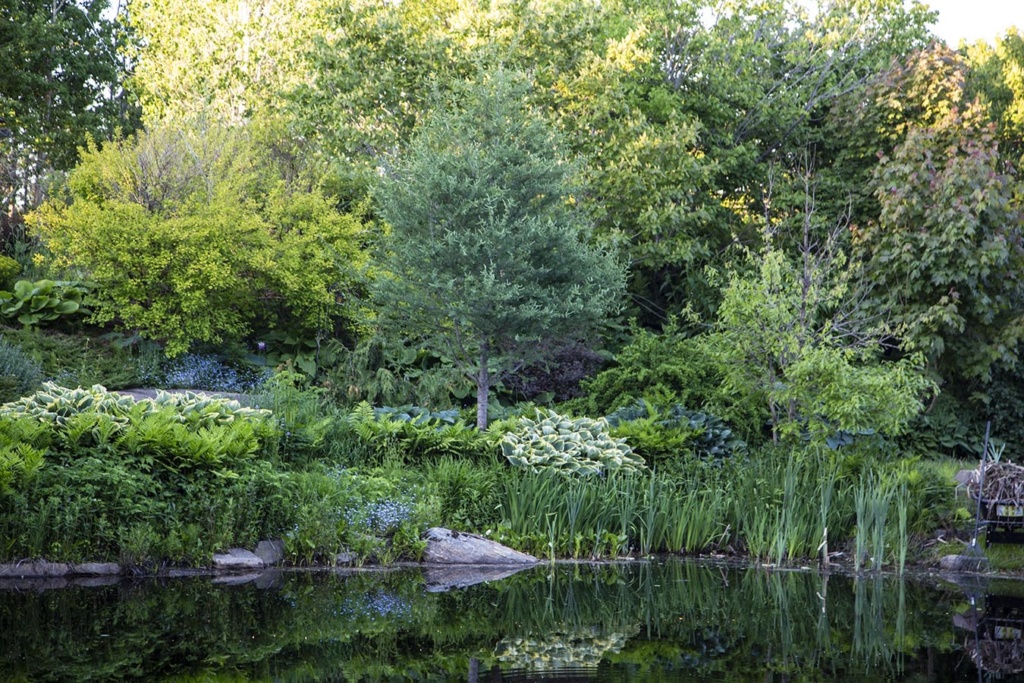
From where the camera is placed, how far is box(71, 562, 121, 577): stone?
7941 mm

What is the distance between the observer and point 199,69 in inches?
892

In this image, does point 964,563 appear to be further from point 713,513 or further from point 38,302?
point 38,302

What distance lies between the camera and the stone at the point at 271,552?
8.55 meters

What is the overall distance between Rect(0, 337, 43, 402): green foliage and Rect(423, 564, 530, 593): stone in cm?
547

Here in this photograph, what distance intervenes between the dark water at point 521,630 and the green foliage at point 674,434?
2.29 metres

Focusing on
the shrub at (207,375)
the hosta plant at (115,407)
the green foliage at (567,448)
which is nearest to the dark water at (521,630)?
the green foliage at (567,448)

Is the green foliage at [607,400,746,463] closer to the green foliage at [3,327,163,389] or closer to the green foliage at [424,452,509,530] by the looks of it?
the green foliage at [424,452,509,530]

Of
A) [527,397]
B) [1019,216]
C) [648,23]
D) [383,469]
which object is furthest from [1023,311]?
[383,469]

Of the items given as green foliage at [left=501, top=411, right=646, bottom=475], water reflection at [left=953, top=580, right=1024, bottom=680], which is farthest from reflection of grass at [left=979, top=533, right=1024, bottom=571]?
green foliage at [left=501, top=411, right=646, bottom=475]

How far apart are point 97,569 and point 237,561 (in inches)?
39.9

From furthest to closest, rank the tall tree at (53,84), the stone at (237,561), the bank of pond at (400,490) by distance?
the tall tree at (53,84) < the stone at (237,561) < the bank of pond at (400,490)

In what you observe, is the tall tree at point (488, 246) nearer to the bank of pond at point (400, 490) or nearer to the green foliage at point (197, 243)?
the bank of pond at point (400, 490)

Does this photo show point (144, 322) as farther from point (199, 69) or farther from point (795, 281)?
point (199, 69)

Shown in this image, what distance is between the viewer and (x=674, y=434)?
424 inches
